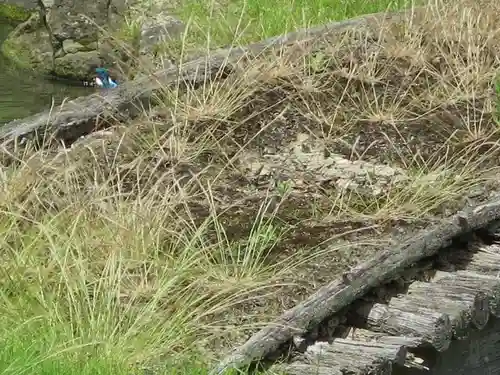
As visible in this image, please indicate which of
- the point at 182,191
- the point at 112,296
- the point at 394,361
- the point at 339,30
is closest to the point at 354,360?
the point at 394,361

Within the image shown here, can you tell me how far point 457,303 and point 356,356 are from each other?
493 millimetres

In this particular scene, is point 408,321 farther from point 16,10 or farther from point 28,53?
point 16,10

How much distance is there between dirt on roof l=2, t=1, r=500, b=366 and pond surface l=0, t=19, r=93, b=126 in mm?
3733

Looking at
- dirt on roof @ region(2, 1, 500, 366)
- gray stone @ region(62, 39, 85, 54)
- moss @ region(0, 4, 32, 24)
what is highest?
dirt on roof @ region(2, 1, 500, 366)

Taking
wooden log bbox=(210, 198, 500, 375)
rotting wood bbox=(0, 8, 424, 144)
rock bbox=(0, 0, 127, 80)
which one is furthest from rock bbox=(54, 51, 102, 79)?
wooden log bbox=(210, 198, 500, 375)

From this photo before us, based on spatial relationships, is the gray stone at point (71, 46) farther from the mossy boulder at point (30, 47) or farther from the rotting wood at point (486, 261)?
the rotting wood at point (486, 261)

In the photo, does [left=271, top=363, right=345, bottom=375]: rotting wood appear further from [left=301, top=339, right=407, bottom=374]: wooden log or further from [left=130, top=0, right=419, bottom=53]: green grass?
[left=130, top=0, right=419, bottom=53]: green grass

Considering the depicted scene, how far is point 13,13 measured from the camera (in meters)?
13.1

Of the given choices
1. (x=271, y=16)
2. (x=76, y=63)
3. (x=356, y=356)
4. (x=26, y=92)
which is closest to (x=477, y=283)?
(x=356, y=356)

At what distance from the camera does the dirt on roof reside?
14.9 feet

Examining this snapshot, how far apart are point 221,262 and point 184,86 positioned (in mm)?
1830

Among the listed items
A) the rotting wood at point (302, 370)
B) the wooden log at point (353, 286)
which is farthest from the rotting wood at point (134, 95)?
the rotting wood at point (302, 370)

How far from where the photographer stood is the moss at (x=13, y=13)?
12.9m

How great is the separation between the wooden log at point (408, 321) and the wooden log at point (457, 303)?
1.9 inches
